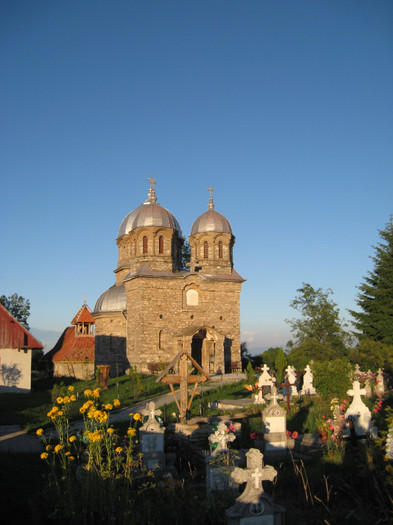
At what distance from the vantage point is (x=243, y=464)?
28.2 ft

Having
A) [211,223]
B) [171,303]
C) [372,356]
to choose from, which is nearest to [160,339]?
[171,303]

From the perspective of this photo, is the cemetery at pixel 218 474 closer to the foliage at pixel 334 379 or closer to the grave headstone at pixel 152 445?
the grave headstone at pixel 152 445

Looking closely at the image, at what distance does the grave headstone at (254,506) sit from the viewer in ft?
16.5

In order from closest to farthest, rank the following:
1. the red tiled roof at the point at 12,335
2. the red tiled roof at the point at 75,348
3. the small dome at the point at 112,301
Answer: the red tiled roof at the point at 12,335, the red tiled roof at the point at 75,348, the small dome at the point at 112,301

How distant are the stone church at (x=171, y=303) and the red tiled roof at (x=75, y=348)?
865mm

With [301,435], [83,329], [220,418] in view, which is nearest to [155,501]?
[301,435]

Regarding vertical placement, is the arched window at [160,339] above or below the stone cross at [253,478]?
above

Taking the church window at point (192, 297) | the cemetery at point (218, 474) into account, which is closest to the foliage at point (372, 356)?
the cemetery at point (218, 474)

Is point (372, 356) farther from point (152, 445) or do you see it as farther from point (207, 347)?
point (152, 445)

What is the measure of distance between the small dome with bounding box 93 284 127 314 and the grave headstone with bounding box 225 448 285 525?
29.0 meters

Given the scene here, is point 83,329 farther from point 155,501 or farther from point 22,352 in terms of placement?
point 155,501

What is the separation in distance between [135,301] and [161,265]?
2.81 metres

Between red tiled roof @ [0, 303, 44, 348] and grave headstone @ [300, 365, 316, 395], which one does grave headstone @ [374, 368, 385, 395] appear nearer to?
grave headstone @ [300, 365, 316, 395]

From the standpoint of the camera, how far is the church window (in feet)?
99.8
